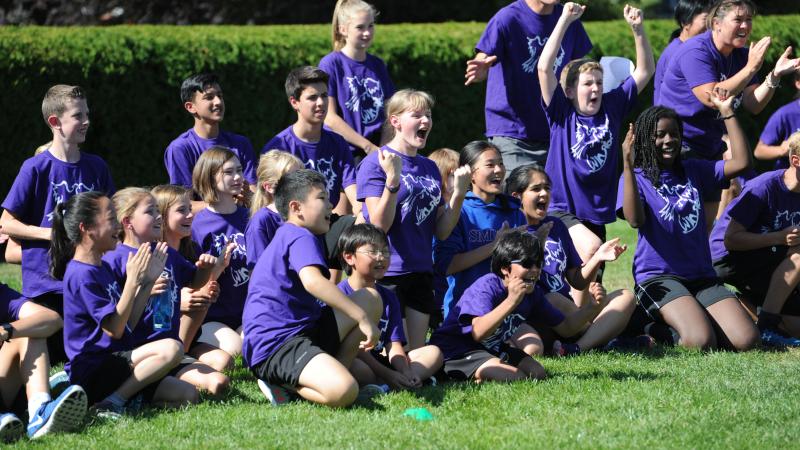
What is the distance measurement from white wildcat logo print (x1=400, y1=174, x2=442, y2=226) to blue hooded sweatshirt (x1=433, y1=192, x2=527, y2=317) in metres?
0.38

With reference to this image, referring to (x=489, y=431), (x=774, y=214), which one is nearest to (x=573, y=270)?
(x=774, y=214)

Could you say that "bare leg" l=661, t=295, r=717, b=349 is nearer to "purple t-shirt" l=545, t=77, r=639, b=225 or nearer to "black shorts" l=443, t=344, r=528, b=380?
"purple t-shirt" l=545, t=77, r=639, b=225

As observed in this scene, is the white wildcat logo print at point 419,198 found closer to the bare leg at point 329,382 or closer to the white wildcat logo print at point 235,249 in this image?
the white wildcat logo print at point 235,249

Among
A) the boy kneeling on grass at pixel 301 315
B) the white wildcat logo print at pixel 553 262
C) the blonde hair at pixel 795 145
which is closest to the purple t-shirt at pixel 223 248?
the boy kneeling on grass at pixel 301 315

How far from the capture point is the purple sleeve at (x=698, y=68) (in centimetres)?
917

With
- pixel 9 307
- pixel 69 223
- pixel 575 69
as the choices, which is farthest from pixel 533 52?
pixel 9 307

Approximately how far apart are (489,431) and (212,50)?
326 inches

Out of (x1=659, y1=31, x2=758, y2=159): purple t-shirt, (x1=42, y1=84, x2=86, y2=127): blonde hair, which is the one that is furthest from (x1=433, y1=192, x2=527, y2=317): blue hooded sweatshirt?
(x1=42, y1=84, x2=86, y2=127): blonde hair

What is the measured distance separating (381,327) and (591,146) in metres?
2.42

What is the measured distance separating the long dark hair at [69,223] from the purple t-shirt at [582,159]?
3.53 metres

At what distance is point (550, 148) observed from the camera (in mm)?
8797

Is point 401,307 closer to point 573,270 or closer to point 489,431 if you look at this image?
point 573,270

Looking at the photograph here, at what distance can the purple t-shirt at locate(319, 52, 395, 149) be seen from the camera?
360 inches

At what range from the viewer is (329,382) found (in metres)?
6.35
